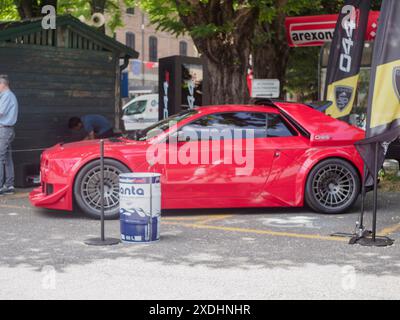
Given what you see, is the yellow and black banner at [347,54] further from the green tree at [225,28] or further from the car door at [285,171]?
the car door at [285,171]

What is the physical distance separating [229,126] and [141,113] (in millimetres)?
18933

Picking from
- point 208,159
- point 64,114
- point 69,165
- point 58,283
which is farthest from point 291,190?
point 64,114

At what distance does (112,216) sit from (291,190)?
2.37 m

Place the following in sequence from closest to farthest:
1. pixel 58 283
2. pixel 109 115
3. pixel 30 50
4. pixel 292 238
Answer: pixel 58 283
pixel 292 238
pixel 30 50
pixel 109 115

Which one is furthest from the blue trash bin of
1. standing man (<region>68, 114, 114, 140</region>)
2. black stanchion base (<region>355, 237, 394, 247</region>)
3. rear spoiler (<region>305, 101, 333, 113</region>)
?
standing man (<region>68, 114, 114, 140</region>)

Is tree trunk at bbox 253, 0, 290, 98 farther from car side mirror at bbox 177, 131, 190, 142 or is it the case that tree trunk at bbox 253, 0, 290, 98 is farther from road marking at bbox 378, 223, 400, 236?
road marking at bbox 378, 223, 400, 236

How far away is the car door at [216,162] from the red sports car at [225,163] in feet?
0.04

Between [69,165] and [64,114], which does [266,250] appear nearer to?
[69,165]

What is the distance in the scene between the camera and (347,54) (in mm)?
12188

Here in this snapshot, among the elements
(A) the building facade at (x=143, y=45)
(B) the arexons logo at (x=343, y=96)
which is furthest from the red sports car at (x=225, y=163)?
(A) the building facade at (x=143, y=45)

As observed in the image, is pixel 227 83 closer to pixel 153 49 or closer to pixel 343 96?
pixel 343 96

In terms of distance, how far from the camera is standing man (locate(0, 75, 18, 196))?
11.2 meters

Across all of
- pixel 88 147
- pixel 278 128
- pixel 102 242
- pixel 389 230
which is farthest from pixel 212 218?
pixel 389 230
